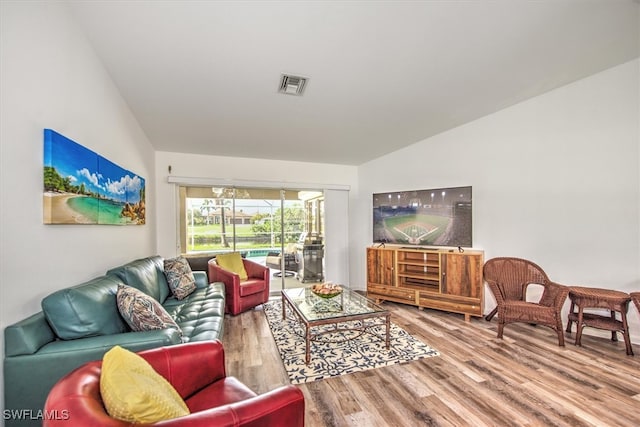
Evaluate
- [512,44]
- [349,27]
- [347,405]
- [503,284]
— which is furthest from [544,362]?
[349,27]

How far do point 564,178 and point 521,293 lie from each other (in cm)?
139

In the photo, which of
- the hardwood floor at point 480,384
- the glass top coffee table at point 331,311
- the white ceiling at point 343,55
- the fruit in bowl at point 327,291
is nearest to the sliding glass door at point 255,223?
the white ceiling at point 343,55

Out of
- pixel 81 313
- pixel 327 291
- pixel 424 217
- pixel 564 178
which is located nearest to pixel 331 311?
pixel 327 291

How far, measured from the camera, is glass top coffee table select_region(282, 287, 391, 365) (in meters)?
2.53

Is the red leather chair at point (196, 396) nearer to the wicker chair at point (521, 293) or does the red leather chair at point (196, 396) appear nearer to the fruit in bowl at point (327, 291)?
the fruit in bowl at point (327, 291)

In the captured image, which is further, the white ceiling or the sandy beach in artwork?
the white ceiling

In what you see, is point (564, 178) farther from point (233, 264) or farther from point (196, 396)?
point (233, 264)

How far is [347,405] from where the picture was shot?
195 cm

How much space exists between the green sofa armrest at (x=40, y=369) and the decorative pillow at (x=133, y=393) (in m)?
0.65

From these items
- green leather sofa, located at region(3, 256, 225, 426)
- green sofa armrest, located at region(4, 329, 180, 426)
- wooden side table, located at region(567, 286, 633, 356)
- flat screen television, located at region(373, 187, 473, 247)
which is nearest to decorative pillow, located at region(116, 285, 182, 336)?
green leather sofa, located at region(3, 256, 225, 426)

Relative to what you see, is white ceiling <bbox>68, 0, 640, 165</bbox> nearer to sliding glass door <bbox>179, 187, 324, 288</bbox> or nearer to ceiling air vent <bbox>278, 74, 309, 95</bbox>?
ceiling air vent <bbox>278, 74, 309, 95</bbox>

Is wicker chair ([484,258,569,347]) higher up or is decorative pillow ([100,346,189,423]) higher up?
decorative pillow ([100,346,189,423])

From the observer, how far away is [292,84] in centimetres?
262

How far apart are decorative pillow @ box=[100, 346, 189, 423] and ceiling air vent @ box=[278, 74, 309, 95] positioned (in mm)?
2356
